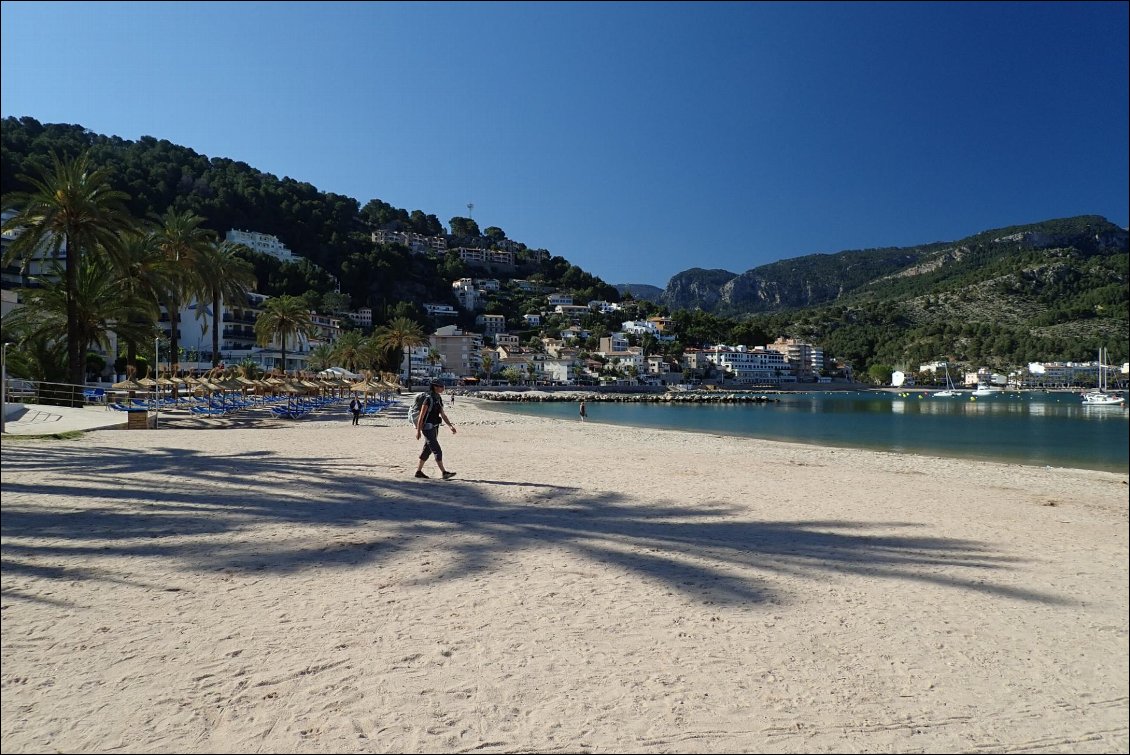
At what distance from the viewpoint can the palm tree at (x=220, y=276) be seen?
26.1 m

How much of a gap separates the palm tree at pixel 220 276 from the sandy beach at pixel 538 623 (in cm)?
2255

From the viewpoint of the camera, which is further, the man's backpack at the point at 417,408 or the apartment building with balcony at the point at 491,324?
the apartment building with balcony at the point at 491,324

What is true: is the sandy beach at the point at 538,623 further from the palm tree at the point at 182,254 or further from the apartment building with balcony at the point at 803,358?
the apartment building with balcony at the point at 803,358

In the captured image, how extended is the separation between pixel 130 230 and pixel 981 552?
19.5 m

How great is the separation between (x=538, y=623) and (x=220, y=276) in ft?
96.0

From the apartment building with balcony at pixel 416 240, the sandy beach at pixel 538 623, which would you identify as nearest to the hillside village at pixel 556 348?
the apartment building with balcony at pixel 416 240

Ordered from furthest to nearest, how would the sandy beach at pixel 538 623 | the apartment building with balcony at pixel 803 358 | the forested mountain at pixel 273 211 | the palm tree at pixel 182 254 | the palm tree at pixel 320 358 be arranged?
1. the apartment building with balcony at pixel 803 358
2. the forested mountain at pixel 273 211
3. the palm tree at pixel 320 358
4. the palm tree at pixel 182 254
5. the sandy beach at pixel 538 623

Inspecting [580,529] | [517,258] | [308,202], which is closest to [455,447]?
[580,529]

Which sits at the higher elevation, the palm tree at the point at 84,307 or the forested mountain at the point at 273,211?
the forested mountain at the point at 273,211

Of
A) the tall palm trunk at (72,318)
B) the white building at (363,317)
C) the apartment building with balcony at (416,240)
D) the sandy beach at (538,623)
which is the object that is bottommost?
the sandy beach at (538,623)

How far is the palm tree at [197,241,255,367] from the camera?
2611cm

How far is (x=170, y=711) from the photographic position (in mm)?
2168

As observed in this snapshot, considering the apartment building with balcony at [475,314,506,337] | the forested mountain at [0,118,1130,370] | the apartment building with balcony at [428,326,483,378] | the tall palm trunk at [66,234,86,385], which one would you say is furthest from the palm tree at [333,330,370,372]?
the apartment building with balcony at [475,314,506,337]

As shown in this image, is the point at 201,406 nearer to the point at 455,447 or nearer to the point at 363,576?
the point at 455,447
